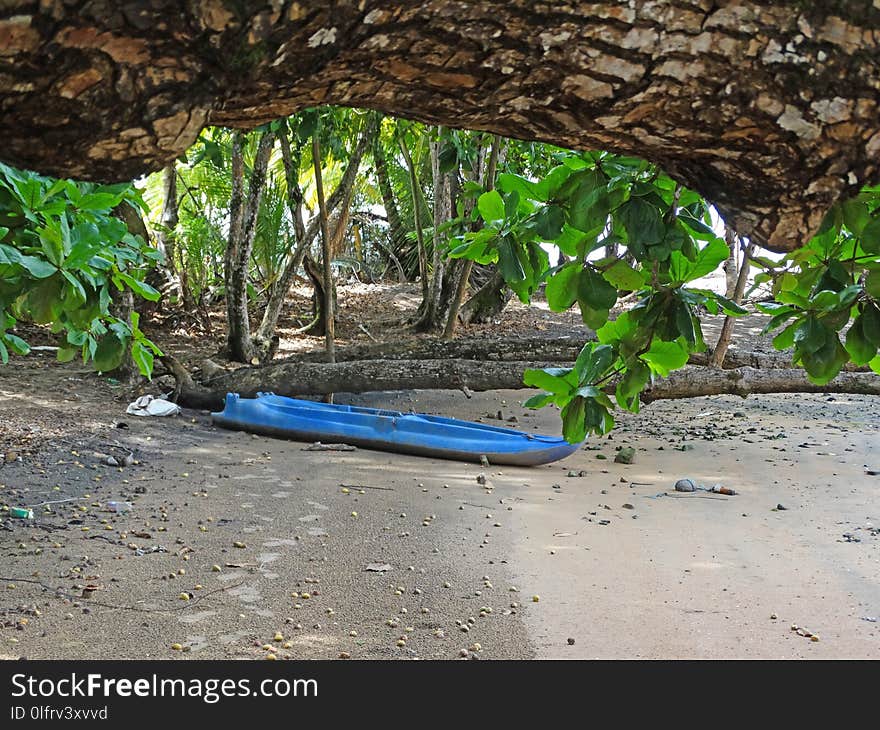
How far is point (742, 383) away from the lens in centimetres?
794

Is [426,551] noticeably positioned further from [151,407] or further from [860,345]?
[151,407]

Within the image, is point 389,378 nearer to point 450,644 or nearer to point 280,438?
point 280,438

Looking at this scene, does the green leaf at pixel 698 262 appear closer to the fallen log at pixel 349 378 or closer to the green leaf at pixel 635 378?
the green leaf at pixel 635 378

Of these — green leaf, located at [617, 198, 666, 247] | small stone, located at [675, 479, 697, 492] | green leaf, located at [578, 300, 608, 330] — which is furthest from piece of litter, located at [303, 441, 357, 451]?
green leaf, located at [617, 198, 666, 247]

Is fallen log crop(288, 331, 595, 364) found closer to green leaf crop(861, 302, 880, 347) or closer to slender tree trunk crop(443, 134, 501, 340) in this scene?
slender tree trunk crop(443, 134, 501, 340)

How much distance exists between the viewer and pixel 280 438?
23.7 feet

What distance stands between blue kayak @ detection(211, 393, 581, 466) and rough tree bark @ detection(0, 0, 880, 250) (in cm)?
489

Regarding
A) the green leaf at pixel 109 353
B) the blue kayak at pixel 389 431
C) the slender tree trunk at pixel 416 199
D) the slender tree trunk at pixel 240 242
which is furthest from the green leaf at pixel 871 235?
the slender tree trunk at pixel 416 199

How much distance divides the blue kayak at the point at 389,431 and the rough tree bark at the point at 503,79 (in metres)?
4.89

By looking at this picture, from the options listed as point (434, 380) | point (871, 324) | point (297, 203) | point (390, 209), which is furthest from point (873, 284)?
point (390, 209)

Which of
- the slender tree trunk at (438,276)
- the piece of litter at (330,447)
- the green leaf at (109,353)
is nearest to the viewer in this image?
the green leaf at (109,353)

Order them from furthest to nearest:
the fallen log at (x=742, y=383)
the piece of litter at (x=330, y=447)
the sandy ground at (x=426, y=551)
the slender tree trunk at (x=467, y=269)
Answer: the slender tree trunk at (x=467, y=269)
the fallen log at (x=742, y=383)
the piece of litter at (x=330, y=447)
the sandy ground at (x=426, y=551)

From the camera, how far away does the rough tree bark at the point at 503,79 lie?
43.1 inches

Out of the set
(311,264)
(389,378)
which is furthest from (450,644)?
(311,264)
